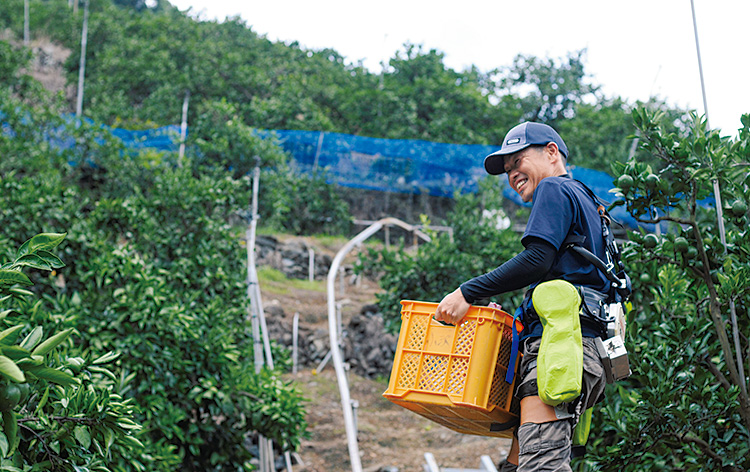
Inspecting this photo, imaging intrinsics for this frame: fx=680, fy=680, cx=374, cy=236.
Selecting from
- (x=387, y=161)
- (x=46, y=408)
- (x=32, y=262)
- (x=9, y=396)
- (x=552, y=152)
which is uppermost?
(x=387, y=161)

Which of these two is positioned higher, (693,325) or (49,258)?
(49,258)

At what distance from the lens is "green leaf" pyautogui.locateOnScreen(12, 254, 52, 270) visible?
1.69 meters

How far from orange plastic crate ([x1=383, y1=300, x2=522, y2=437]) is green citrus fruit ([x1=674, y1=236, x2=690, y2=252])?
3.08ft

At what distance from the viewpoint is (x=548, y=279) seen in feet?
6.93

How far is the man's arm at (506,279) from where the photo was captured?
201cm

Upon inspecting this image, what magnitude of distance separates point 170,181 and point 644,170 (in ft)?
13.8

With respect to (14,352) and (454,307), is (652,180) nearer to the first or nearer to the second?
(454,307)

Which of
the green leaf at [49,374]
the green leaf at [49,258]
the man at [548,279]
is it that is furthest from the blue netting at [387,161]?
the green leaf at [49,374]

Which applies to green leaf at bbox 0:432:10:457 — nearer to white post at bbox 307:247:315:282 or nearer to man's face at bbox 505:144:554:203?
man's face at bbox 505:144:554:203

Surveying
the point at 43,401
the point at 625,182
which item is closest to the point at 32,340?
the point at 43,401

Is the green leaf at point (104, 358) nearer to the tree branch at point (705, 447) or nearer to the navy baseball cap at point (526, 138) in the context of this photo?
the navy baseball cap at point (526, 138)

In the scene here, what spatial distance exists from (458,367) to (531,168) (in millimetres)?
700

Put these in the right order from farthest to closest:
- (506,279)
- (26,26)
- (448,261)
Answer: (26,26) → (448,261) → (506,279)

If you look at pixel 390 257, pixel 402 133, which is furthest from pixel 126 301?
pixel 402 133
